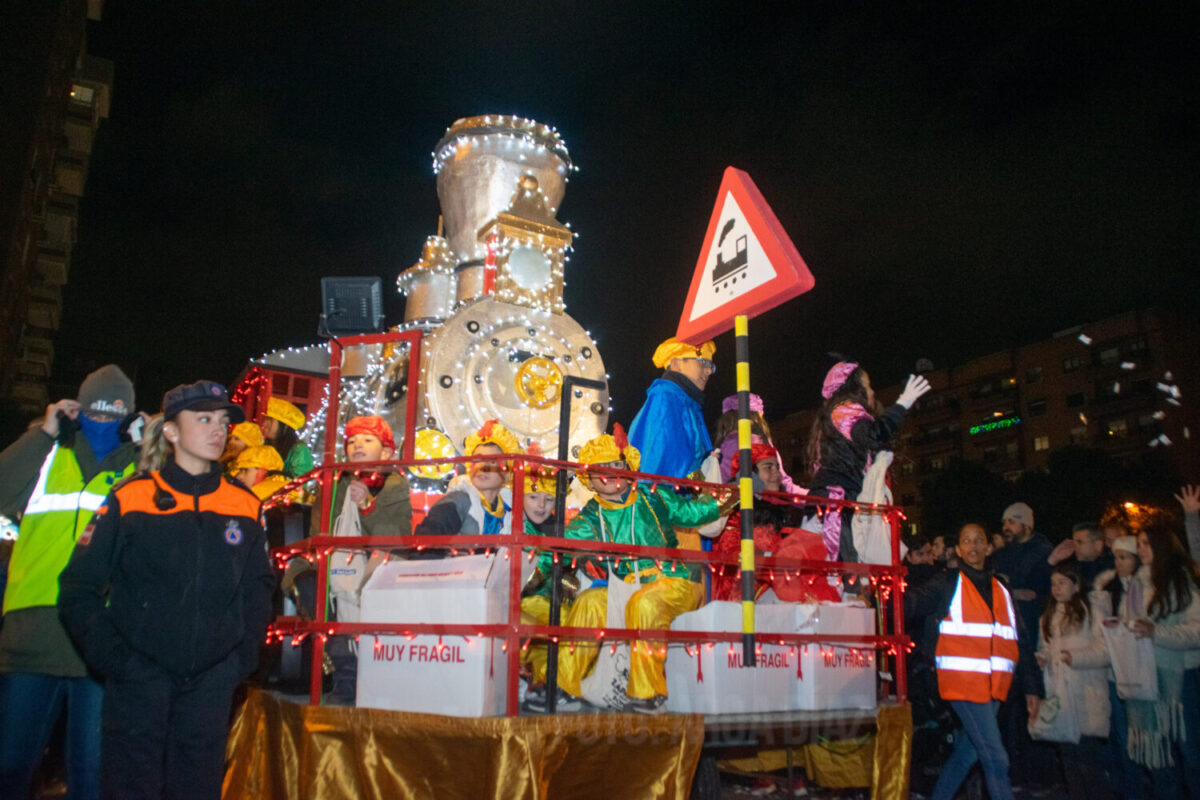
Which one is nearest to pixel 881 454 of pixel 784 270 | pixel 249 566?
pixel 784 270

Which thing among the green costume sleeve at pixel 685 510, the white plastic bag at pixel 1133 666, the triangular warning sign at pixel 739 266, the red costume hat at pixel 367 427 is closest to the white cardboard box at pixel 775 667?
the green costume sleeve at pixel 685 510

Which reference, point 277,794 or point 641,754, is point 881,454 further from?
point 277,794

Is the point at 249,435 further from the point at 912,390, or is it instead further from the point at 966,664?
the point at 966,664

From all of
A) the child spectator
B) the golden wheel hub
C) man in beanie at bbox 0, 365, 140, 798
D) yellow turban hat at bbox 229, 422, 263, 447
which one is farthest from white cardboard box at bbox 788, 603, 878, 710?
the golden wheel hub

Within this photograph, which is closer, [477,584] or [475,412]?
[477,584]

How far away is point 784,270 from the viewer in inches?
144

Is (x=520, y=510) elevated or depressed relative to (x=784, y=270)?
depressed

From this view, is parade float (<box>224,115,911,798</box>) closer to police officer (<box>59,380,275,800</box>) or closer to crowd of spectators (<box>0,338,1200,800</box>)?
crowd of spectators (<box>0,338,1200,800</box>)

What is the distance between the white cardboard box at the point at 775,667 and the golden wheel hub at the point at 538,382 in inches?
255

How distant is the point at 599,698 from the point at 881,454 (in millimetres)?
2349

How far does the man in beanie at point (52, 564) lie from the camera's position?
11.1 ft

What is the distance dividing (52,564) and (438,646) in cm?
164

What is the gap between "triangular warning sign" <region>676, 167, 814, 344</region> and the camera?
370 cm

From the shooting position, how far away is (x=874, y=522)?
4.99 metres
